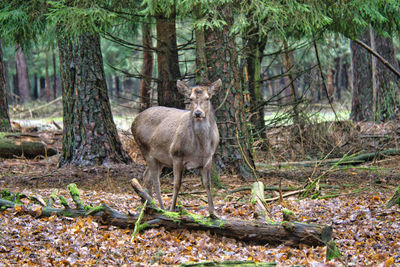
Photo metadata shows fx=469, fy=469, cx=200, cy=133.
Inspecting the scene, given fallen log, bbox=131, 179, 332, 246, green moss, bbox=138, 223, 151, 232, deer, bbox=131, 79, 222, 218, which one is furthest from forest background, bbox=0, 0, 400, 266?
green moss, bbox=138, 223, 151, 232

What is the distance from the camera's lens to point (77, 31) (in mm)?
8461

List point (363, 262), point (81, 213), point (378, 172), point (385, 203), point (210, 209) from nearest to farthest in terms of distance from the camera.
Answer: point (363, 262) → point (81, 213) → point (210, 209) → point (385, 203) → point (378, 172)

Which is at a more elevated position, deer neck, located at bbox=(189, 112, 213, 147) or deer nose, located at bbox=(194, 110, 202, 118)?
deer nose, located at bbox=(194, 110, 202, 118)

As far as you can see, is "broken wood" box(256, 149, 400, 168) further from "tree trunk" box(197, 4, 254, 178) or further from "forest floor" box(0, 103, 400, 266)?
"tree trunk" box(197, 4, 254, 178)

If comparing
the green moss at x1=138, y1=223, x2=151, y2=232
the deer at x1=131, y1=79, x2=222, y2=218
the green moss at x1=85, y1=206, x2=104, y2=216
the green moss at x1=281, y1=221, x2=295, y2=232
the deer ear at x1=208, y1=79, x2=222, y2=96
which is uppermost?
the deer ear at x1=208, y1=79, x2=222, y2=96

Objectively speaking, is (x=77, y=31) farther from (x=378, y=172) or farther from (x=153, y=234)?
(x=378, y=172)

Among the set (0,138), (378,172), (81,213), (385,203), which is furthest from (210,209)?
(0,138)

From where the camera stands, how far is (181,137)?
23.0ft

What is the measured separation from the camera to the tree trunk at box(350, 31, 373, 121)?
17.8 metres

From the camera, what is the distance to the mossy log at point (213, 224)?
17.9ft

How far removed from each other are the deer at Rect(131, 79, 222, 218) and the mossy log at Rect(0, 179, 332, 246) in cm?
25

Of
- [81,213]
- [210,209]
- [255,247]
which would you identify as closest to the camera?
[255,247]

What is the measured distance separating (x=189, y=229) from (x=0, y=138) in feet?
28.0

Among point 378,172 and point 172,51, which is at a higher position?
point 172,51
